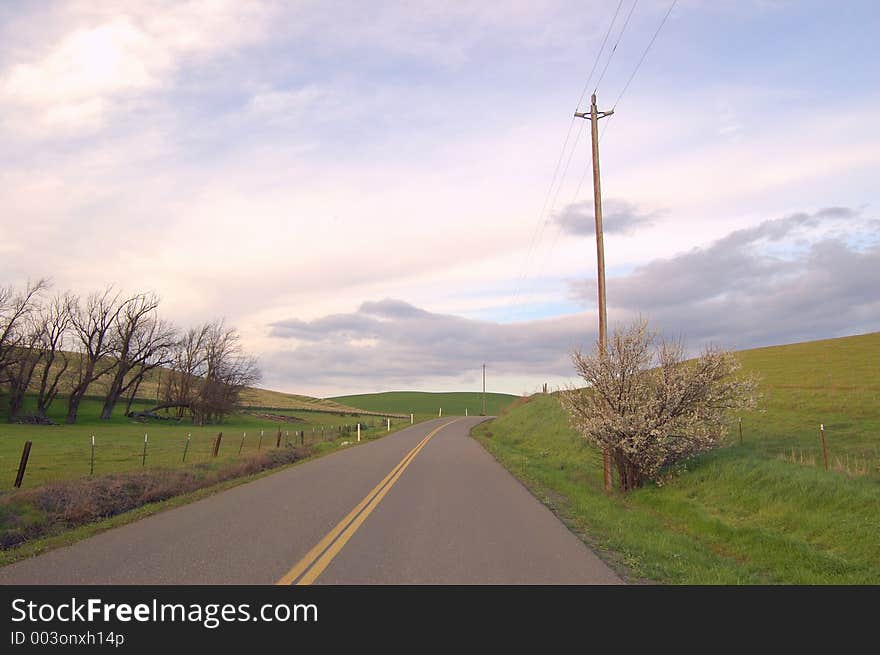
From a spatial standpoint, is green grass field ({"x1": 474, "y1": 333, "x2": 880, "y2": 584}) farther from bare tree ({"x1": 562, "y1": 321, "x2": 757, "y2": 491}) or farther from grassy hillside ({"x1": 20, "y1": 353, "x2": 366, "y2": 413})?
grassy hillside ({"x1": 20, "y1": 353, "x2": 366, "y2": 413})

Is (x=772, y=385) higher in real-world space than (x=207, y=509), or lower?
higher

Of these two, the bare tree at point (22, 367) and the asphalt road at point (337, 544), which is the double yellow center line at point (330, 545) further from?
the bare tree at point (22, 367)

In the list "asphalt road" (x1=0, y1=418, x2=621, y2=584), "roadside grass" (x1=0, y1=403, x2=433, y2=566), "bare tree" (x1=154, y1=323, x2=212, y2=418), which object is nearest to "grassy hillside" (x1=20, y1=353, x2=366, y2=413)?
"bare tree" (x1=154, y1=323, x2=212, y2=418)

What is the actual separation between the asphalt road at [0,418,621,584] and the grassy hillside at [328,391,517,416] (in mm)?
113000

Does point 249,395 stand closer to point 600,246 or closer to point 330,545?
point 600,246

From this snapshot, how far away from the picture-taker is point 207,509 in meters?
12.5

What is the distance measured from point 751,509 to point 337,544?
8.59m

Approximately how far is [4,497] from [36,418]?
60.6m

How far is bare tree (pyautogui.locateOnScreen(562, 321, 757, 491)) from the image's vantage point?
15867 mm

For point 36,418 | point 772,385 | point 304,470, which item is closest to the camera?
point 304,470

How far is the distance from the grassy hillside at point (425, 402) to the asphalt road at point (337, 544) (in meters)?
113

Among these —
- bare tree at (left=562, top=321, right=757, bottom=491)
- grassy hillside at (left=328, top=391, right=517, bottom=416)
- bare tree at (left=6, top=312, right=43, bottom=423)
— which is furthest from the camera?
grassy hillside at (left=328, top=391, right=517, bottom=416)

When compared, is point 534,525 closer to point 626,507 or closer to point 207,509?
point 626,507
